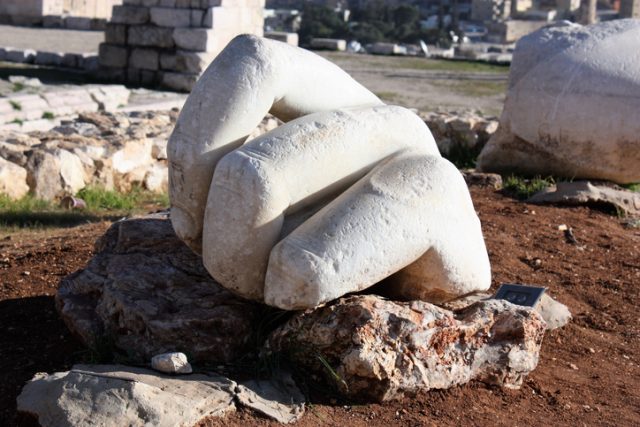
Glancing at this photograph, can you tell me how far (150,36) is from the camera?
45.7 ft

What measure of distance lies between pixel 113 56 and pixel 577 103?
8798 mm

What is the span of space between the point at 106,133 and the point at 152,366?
5665 mm

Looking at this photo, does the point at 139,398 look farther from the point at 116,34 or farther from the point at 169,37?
the point at 116,34

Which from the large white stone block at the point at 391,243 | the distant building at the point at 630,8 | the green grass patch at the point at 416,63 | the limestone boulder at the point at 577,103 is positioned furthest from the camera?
the distant building at the point at 630,8

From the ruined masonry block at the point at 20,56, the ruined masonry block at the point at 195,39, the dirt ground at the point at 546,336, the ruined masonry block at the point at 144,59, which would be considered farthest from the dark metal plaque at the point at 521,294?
the ruined masonry block at the point at 20,56

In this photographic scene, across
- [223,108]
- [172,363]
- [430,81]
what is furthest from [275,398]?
[430,81]

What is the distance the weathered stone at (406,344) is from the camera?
3537mm

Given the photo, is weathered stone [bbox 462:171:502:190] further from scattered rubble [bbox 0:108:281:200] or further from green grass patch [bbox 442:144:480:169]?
scattered rubble [bbox 0:108:281:200]

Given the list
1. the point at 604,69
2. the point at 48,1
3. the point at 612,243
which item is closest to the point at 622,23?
the point at 604,69

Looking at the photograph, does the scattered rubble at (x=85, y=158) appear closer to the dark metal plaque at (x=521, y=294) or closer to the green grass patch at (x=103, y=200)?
the green grass patch at (x=103, y=200)

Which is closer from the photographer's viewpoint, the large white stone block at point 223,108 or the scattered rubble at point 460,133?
the large white stone block at point 223,108

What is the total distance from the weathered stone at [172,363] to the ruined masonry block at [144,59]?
1084 cm

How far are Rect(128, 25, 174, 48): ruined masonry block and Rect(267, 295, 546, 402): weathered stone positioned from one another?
34.7 feet

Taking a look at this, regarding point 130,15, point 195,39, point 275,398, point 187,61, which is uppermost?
point 130,15
